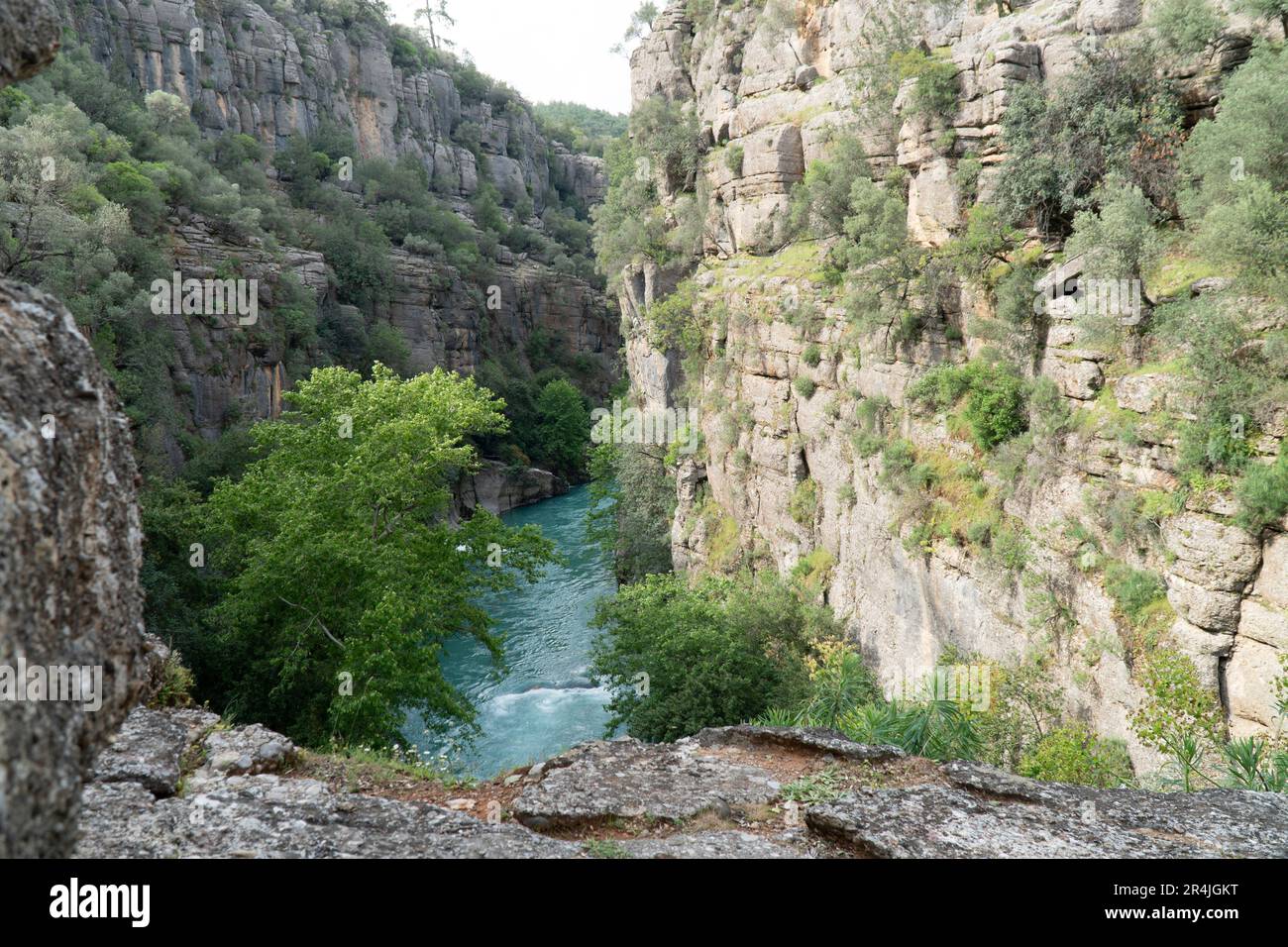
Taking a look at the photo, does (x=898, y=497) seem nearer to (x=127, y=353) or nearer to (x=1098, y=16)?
(x=1098, y=16)

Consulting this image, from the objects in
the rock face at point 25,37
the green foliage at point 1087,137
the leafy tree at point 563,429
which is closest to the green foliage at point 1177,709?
the green foliage at point 1087,137

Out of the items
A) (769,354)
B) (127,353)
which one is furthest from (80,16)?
(769,354)

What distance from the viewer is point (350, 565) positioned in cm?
1583

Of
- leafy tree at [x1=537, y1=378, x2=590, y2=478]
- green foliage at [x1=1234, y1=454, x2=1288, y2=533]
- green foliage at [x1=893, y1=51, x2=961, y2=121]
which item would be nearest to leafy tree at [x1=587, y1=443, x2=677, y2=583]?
leafy tree at [x1=537, y1=378, x2=590, y2=478]

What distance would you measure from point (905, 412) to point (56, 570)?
16.8 m

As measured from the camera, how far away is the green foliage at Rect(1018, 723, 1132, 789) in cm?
993

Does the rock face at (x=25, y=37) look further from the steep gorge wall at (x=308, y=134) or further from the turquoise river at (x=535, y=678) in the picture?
the steep gorge wall at (x=308, y=134)

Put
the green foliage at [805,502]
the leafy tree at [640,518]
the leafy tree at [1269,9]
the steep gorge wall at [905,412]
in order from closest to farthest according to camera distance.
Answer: the steep gorge wall at [905,412]
the leafy tree at [1269,9]
the green foliage at [805,502]
the leafy tree at [640,518]

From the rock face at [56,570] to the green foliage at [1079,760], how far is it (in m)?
9.58

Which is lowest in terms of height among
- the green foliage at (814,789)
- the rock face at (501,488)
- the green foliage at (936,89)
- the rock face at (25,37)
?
the green foliage at (814,789)

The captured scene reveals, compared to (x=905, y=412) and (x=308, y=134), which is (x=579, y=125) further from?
(x=905, y=412)

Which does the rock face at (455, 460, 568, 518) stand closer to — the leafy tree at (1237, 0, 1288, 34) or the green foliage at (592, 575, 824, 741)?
the green foliage at (592, 575, 824, 741)

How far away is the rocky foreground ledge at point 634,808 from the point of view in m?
4.99

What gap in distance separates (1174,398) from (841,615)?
10169mm
